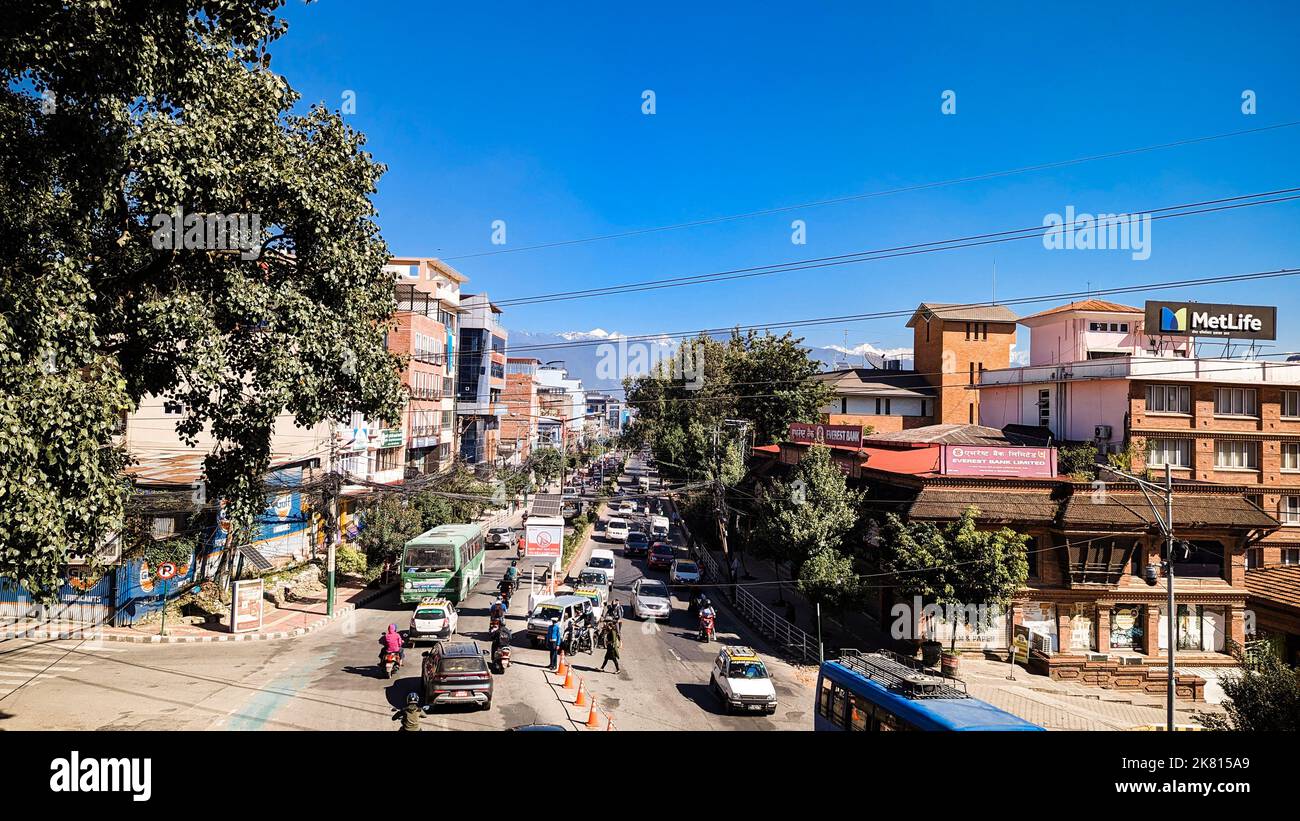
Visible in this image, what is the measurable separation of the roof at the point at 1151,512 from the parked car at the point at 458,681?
21.0 meters

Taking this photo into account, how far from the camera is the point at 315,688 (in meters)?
19.2

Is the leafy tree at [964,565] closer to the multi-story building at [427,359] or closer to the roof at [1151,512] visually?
the roof at [1151,512]

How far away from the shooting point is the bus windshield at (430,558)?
29625mm

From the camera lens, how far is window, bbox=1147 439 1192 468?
34.5 metres

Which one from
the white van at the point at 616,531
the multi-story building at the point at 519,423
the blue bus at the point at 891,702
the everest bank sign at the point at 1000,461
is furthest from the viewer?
the multi-story building at the point at 519,423

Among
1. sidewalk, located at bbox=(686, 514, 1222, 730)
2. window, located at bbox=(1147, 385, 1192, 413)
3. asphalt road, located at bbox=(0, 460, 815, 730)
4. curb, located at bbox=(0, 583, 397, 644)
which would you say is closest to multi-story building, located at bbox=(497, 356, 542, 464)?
curb, located at bbox=(0, 583, 397, 644)

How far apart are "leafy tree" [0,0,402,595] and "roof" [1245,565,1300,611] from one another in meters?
33.5

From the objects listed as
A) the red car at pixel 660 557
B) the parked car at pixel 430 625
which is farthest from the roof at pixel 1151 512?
the parked car at pixel 430 625

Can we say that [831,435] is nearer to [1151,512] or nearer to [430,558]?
[1151,512]

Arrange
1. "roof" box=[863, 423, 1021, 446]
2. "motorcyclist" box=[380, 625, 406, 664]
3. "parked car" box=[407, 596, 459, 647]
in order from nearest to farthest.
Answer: "motorcyclist" box=[380, 625, 406, 664]
"parked car" box=[407, 596, 459, 647]
"roof" box=[863, 423, 1021, 446]

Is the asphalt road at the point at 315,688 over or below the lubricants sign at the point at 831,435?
below

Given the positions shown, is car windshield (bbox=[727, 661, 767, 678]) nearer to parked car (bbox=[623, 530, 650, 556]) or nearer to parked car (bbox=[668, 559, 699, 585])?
parked car (bbox=[668, 559, 699, 585])
